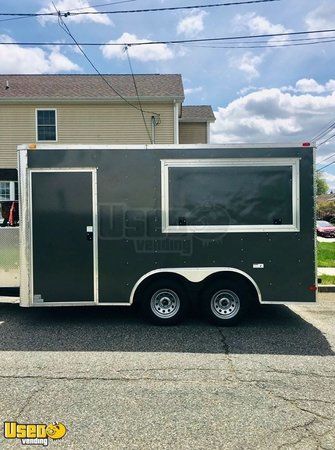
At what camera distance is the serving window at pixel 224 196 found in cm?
609

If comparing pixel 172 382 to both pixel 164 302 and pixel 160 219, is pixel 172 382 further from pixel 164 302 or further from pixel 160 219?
pixel 160 219

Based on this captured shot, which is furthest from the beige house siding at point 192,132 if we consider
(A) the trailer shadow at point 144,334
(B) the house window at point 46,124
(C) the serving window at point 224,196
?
(C) the serving window at point 224,196

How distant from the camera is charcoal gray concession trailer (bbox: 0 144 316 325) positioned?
607cm

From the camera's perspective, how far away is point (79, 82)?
765 inches

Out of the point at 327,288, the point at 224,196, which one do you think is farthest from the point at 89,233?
the point at 327,288

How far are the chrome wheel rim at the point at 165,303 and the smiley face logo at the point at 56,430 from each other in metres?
2.98

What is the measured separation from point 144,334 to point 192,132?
17.2m

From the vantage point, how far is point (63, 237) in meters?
6.16

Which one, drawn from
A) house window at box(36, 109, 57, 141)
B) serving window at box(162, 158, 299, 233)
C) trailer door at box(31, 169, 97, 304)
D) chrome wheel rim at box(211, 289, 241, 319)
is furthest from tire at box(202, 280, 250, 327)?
house window at box(36, 109, 57, 141)

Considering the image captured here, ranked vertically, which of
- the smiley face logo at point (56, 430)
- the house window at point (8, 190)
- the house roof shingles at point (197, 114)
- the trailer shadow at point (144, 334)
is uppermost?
the house roof shingles at point (197, 114)

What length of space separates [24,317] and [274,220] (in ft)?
14.9

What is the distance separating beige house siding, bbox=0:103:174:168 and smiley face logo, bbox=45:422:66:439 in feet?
51.4

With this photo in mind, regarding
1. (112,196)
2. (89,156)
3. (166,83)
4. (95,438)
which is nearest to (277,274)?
(112,196)

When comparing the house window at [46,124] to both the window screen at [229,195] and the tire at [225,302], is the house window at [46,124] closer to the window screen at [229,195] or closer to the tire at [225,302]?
the window screen at [229,195]
